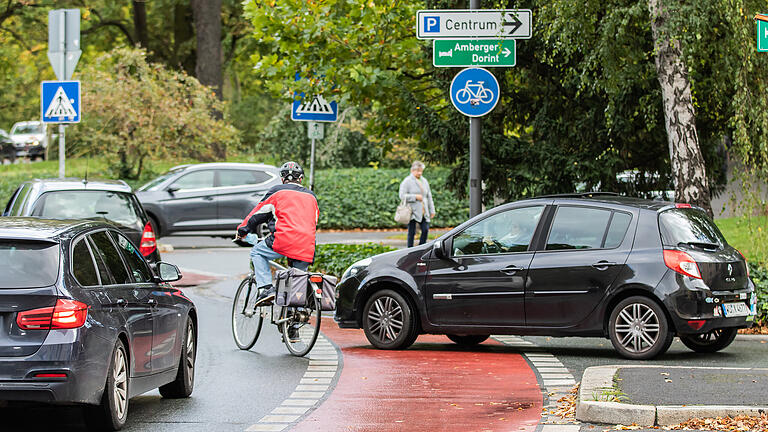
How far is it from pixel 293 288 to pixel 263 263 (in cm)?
64

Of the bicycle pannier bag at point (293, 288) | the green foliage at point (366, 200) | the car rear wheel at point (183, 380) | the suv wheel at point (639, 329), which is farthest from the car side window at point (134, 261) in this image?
the green foliage at point (366, 200)

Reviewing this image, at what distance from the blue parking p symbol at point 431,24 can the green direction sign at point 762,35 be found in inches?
188

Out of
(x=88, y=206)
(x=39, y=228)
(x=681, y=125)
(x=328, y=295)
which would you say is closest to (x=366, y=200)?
(x=88, y=206)

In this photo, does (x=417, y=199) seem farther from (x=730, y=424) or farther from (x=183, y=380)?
(x=730, y=424)

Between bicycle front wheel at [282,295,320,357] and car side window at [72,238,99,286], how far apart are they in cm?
430

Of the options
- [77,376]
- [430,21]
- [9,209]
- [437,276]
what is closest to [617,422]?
[77,376]

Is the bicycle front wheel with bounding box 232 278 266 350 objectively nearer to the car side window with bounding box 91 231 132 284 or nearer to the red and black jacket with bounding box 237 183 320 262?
the red and black jacket with bounding box 237 183 320 262

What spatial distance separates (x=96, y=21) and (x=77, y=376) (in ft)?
146

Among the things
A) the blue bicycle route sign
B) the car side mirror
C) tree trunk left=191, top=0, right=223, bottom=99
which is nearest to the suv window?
the blue bicycle route sign

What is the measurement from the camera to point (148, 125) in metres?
34.2

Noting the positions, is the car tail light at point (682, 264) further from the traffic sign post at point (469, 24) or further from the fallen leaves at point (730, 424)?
the traffic sign post at point (469, 24)

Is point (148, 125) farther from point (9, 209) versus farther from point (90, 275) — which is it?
point (90, 275)

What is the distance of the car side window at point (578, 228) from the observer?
1208 centimetres

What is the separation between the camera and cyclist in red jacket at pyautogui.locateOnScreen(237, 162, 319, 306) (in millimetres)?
12477
